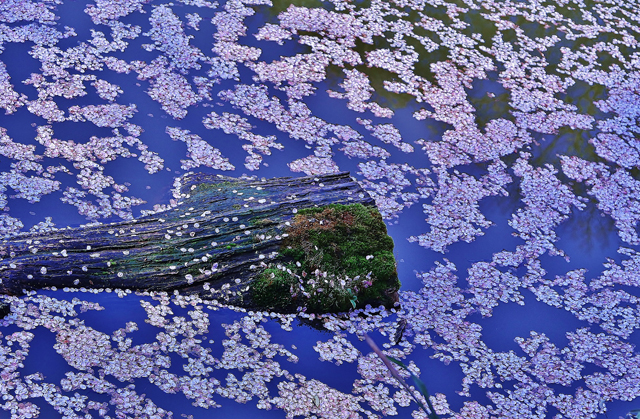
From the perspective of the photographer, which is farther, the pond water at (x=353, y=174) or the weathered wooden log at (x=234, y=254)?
the weathered wooden log at (x=234, y=254)

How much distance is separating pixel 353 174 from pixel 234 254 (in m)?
1.92

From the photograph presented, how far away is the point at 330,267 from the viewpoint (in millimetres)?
4152

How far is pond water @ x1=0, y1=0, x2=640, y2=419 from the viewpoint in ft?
12.1

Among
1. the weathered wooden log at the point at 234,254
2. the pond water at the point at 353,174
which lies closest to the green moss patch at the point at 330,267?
the weathered wooden log at the point at 234,254

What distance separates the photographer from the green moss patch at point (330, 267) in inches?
160

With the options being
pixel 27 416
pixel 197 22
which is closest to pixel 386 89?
pixel 197 22

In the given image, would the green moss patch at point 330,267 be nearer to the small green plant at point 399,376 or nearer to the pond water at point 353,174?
the pond water at point 353,174

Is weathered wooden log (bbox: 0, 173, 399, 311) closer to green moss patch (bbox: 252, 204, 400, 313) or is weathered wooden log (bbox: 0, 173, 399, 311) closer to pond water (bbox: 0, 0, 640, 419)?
green moss patch (bbox: 252, 204, 400, 313)

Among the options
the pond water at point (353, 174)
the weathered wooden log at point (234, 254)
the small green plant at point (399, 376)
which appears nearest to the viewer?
the small green plant at point (399, 376)

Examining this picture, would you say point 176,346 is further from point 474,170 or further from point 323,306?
point 474,170

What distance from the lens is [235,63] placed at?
6.66m

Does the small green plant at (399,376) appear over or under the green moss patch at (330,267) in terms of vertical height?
over

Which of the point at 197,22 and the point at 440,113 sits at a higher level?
the point at 197,22

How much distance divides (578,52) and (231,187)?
6616mm
